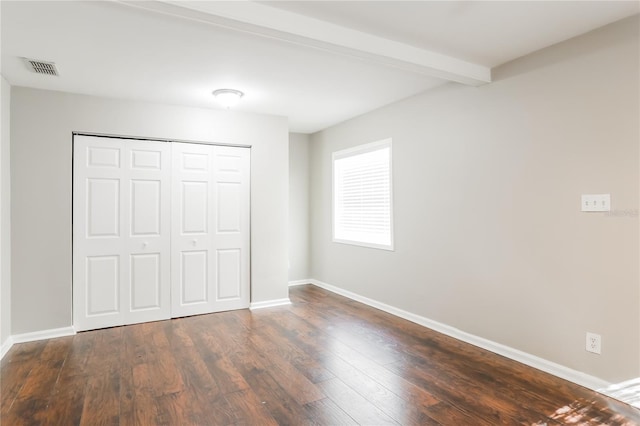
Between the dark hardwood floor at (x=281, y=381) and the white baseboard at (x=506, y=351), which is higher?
the white baseboard at (x=506, y=351)

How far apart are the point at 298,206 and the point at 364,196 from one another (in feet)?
4.79

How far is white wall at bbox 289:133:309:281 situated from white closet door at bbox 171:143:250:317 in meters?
1.37

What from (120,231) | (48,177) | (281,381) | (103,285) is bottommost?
(281,381)

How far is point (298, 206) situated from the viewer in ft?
20.1

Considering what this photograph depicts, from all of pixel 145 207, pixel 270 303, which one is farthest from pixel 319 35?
pixel 270 303

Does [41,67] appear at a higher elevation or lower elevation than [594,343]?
higher

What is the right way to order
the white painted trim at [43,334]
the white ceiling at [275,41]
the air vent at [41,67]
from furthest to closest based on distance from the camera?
the white painted trim at [43,334] < the air vent at [41,67] < the white ceiling at [275,41]

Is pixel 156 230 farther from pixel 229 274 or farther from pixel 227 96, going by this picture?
pixel 227 96

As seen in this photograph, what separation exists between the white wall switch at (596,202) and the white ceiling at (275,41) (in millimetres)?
1173

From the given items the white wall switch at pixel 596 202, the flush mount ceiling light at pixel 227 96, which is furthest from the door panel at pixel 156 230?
the white wall switch at pixel 596 202

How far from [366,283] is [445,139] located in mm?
2143

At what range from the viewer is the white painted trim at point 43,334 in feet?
11.7

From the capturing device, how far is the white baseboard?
103 inches

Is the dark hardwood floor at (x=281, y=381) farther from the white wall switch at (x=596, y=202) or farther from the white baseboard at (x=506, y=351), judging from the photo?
the white wall switch at (x=596, y=202)
